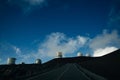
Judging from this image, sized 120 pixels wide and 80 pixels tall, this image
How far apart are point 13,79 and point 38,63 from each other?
73.8 m

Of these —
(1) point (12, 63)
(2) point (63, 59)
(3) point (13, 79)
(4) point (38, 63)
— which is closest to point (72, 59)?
(2) point (63, 59)

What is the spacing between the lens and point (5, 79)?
17859 millimetres

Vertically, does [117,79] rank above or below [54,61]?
below

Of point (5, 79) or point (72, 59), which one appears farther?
point (72, 59)

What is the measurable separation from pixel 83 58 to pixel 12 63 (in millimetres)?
56005

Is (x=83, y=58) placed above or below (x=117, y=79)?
above

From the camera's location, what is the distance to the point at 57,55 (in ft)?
367

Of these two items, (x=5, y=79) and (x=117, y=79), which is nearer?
(x=117, y=79)

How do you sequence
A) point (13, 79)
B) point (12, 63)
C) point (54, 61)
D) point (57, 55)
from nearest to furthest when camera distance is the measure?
point (13, 79), point (12, 63), point (57, 55), point (54, 61)

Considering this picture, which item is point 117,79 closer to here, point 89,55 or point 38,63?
point 38,63

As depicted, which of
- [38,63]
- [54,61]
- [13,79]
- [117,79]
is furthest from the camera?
[54,61]

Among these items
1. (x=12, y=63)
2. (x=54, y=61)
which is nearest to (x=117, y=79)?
(x=12, y=63)

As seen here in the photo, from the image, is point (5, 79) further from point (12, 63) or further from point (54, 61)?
point (54, 61)

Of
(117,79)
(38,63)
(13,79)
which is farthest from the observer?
(38,63)
